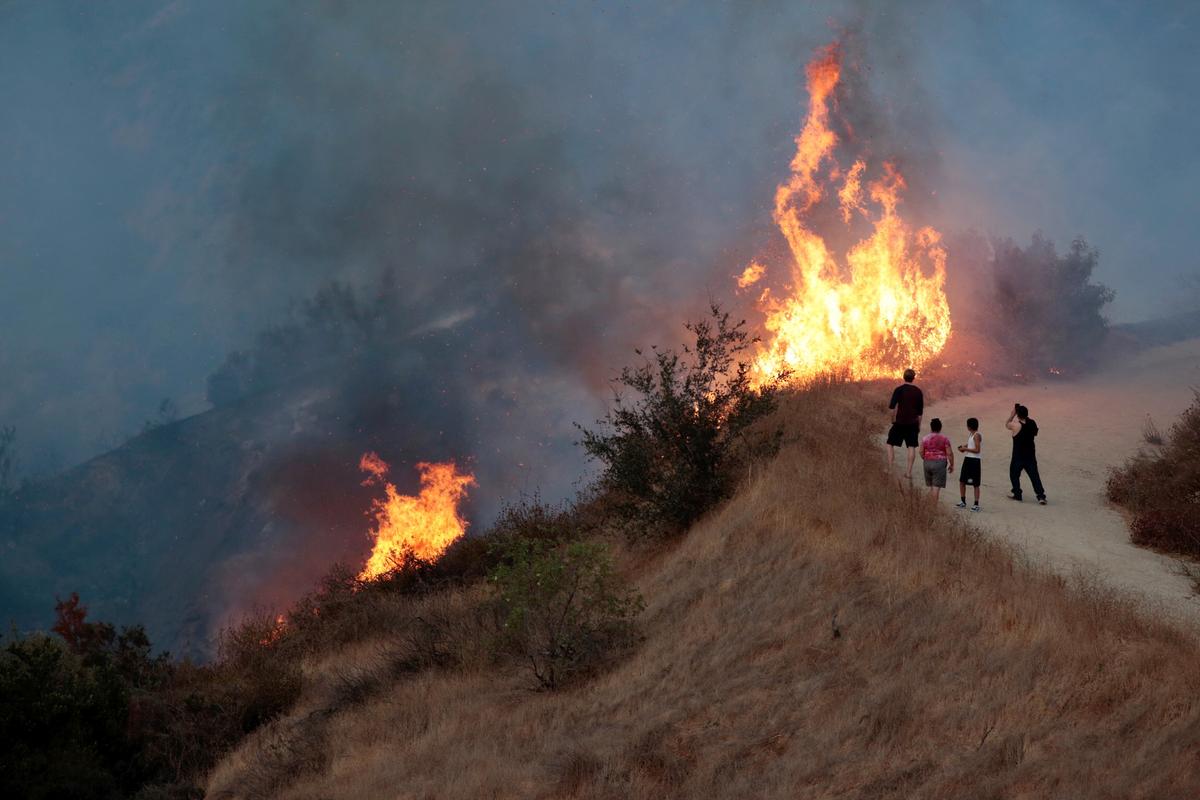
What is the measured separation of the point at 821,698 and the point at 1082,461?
14.5m

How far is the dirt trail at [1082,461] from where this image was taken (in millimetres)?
11297

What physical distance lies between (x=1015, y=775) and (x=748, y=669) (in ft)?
10.0

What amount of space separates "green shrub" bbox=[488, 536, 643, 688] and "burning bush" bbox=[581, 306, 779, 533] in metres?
3.16

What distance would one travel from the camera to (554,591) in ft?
35.8

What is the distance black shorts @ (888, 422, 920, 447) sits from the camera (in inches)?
611

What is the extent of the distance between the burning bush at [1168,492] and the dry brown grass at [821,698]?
12.8 feet

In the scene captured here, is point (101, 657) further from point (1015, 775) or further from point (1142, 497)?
point (1142, 497)

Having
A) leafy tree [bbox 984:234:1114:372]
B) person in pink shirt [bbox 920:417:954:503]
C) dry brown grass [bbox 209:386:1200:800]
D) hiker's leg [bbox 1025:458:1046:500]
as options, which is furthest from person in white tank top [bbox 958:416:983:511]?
leafy tree [bbox 984:234:1114:372]

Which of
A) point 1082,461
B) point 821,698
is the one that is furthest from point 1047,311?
point 821,698

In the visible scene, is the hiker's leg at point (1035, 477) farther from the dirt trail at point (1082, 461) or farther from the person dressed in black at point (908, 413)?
the person dressed in black at point (908, 413)

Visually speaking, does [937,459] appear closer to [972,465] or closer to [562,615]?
[972,465]

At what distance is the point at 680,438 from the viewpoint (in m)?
14.7

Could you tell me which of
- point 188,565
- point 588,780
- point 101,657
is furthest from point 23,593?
point 588,780

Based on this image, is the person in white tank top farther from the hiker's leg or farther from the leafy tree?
the leafy tree
